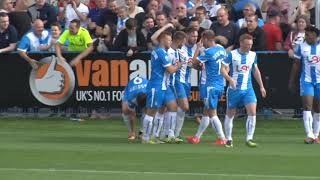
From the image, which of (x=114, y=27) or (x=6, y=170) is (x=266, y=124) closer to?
(x=114, y=27)

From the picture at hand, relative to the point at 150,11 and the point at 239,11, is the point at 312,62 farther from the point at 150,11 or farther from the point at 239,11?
the point at 150,11

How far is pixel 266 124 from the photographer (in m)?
23.0

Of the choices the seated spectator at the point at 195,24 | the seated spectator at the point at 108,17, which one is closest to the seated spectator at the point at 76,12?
the seated spectator at the point at 108,17

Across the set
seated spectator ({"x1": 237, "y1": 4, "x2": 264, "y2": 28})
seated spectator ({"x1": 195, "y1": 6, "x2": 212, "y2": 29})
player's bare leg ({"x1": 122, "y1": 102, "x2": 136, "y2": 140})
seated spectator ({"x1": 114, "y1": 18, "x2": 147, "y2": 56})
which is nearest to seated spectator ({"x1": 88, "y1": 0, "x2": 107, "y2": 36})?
seated spectator ({"x1": 114, "y1": 18, "x2": 147, "y2": 56})

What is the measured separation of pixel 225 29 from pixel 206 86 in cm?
494

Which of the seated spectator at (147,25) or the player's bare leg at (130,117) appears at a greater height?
the seated spectator at (147,25)

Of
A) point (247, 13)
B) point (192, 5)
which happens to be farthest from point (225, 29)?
point (192, 5)

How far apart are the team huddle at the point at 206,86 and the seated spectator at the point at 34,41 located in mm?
5074

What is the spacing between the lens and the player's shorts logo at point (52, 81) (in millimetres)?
24234

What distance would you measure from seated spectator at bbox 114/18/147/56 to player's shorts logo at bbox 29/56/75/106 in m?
1.41

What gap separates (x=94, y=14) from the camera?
25.8 metres

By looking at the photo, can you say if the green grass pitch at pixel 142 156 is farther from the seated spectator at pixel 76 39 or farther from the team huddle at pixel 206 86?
the seated spectator at pixel 76 39

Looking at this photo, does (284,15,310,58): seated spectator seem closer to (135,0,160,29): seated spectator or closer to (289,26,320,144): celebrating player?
(289,26,320,144): celebrating player

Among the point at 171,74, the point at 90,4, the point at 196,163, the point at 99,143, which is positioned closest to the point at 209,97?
the point at 171,74
